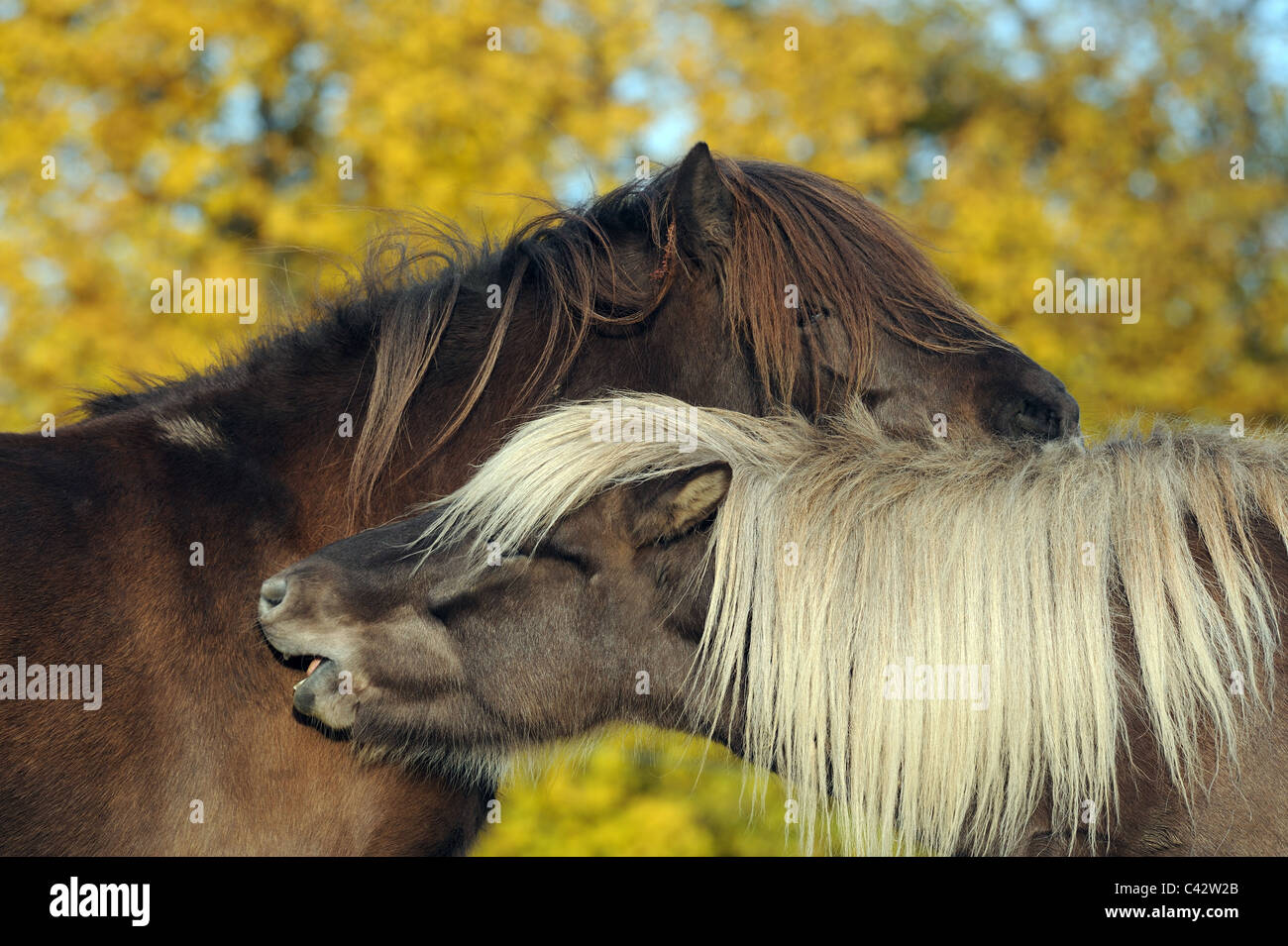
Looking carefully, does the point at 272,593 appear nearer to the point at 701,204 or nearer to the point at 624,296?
the point at 624,296

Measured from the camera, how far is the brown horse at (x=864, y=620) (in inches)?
110

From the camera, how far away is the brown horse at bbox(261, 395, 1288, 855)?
280 centimetres

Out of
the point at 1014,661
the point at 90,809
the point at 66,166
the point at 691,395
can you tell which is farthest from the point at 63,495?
the point at 66,166

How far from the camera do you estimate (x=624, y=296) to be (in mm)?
3799

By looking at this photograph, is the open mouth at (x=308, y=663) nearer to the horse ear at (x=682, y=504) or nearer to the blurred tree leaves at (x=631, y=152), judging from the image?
the horse ear at (x=682, y=504)

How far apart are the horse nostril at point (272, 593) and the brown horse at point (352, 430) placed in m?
0.24

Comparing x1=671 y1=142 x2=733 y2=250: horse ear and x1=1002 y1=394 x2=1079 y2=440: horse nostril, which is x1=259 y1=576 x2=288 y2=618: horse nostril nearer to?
x1=671 y1=142 x2=733 y2=250: horse ear

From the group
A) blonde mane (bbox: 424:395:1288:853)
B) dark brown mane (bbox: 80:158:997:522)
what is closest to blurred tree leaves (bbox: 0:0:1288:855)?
dark brown mane (bbox: 80:158:997:522)

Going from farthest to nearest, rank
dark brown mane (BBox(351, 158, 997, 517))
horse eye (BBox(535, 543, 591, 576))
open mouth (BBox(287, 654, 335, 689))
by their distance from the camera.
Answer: dark brown mane (BBox(351, 158, 997, 517)) < horse eye (BBox(535, 543, 591, 576)) < open mouth (BBox(287, 654, 335, 689))

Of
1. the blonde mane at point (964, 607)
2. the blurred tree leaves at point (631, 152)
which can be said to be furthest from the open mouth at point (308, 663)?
the blurred tree leaves at point (631, 152)

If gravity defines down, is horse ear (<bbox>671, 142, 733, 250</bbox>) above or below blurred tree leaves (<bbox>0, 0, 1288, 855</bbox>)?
below

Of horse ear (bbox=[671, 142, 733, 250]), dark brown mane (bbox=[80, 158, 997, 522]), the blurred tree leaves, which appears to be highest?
the blurred tree leaves

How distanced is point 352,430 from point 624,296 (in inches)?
38.8
